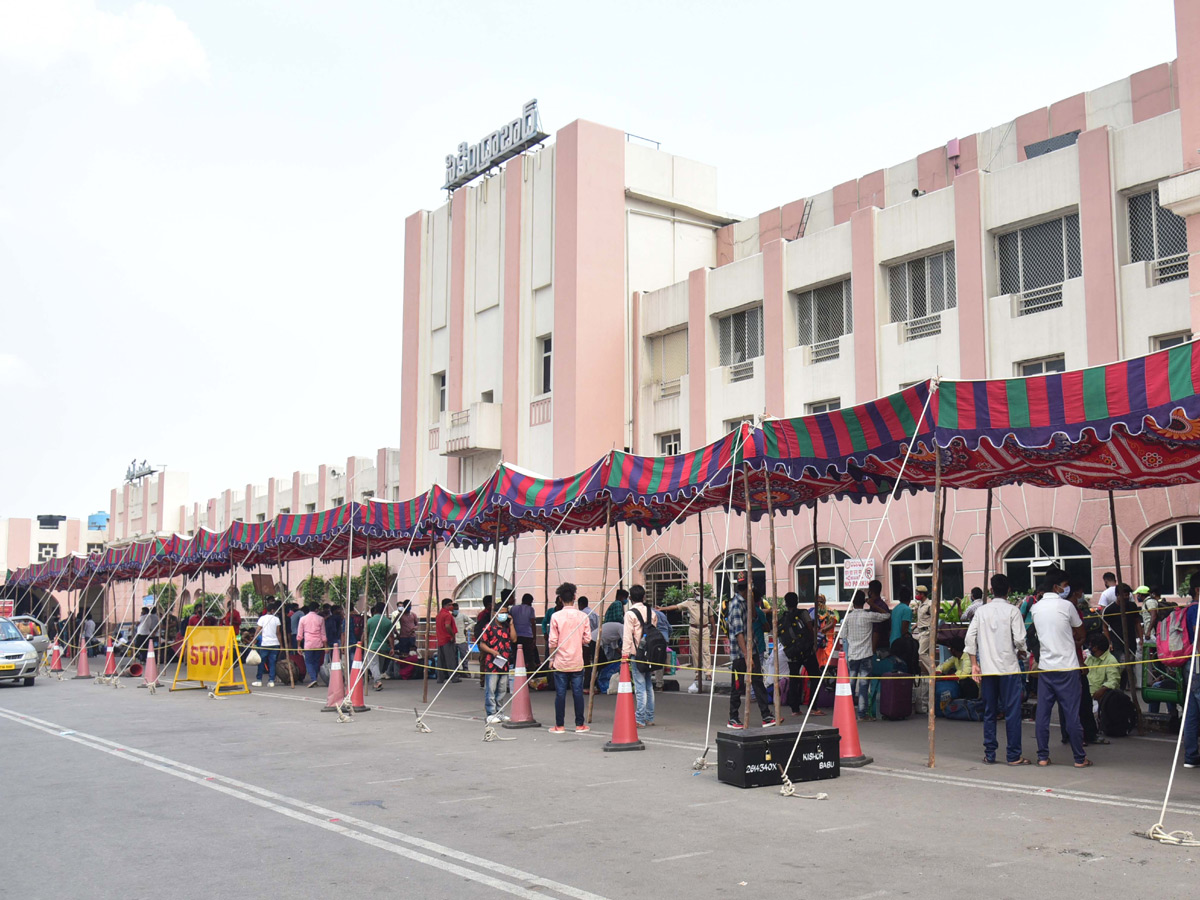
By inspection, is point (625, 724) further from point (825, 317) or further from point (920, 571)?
point (825, 317)

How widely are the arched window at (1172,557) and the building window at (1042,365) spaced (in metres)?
4.03

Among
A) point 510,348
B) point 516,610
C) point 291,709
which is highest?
point 510,348

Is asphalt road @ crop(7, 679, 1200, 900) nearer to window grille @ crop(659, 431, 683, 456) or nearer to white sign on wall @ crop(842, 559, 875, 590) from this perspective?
white sign on wall @ crop(842, 559, 875, 590)

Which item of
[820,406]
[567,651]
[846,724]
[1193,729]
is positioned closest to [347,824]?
[846,724]

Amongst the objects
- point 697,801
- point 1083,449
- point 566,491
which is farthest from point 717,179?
point 697,801

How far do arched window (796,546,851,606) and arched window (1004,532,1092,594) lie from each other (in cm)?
414

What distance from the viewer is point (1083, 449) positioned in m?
11.9

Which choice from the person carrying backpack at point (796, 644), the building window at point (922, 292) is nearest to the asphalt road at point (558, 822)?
the person carrying backpack at point (796, 644)

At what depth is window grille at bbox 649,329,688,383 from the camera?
31156 mm

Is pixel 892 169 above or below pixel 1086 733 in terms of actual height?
above

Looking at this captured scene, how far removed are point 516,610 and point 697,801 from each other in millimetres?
7532

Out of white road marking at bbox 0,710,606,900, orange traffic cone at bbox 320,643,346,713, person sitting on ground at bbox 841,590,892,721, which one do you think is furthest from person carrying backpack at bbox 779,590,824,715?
white road marking at bbox 0,710,606,900

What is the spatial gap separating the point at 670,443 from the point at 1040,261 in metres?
11.9

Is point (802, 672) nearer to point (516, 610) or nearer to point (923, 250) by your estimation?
point (516, 610)
